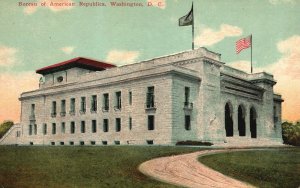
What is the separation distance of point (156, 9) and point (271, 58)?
9.43 metres

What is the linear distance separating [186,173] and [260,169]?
11.0 feet

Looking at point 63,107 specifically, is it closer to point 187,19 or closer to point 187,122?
point 187,122

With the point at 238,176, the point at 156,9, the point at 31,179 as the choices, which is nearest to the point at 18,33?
the point at 156,9

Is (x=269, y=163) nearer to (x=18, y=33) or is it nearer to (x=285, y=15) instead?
(x=285, y=15)

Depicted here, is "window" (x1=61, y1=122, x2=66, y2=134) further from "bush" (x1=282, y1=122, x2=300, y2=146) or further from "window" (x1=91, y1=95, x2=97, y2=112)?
"bush" (x1=282, y1=122, x2=300, y2=146)

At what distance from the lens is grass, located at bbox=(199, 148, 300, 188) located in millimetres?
13875

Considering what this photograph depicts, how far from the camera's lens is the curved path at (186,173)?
12891 millimetres

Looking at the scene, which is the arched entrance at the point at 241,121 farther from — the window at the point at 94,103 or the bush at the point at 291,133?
the window at the point at 94,103

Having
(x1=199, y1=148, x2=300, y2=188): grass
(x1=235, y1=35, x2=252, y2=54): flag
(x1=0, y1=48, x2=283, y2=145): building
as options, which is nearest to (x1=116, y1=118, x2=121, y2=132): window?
(x1=0, y1=48, x2=283, y2=145): building

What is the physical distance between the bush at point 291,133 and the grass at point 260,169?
93.7ft

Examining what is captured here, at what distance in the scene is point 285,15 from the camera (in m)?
20.9

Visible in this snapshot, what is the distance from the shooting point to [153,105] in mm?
32688

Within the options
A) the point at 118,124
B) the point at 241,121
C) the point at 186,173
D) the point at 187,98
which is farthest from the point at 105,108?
the point at 186,173

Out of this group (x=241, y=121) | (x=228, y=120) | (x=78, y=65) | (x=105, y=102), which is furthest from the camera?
(x=78, y=65)
